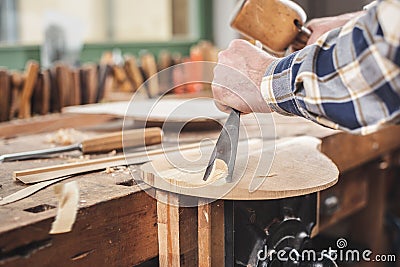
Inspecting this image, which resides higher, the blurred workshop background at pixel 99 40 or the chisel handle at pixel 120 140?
the blurred workshop background at pixel 99 40

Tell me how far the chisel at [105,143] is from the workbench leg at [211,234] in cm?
31

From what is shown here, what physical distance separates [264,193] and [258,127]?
49cm

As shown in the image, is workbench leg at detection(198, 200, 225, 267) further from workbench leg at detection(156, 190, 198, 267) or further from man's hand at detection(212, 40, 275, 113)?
man's hand at detection(212, 40, 275, 113)

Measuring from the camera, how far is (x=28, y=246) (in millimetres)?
670

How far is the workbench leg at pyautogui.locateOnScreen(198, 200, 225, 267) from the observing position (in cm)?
85

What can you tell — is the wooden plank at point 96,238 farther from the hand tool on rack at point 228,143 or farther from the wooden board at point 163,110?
the wooden board at point 163,110

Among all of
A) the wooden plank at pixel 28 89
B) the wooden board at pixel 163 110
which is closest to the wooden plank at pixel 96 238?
the wooden board at pixel 163 110

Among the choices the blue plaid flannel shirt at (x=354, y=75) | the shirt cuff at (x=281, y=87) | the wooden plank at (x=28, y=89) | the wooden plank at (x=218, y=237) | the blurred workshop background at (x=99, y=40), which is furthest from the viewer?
the blurred workshop background at (x=99, y=40)

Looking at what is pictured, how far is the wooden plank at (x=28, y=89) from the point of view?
1478 millimetres

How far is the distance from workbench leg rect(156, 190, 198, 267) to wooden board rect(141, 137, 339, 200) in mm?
26

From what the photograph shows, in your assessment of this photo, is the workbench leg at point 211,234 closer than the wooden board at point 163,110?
Yes

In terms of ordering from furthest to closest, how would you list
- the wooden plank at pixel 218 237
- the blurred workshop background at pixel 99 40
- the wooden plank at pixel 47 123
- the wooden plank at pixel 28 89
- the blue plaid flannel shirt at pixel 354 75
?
the blurred workshop background at pixel 99 40 < the wooden plank at pixel 28 89 < the wooden plank at pixel 47 123 < the wooden plank at pixel 218 237 < the blue plaid flannel shirt at pixel 354 75

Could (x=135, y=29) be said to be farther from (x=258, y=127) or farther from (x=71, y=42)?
(x=258, y=127)

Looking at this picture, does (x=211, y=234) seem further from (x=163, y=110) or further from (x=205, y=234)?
(x=163, y=110)
